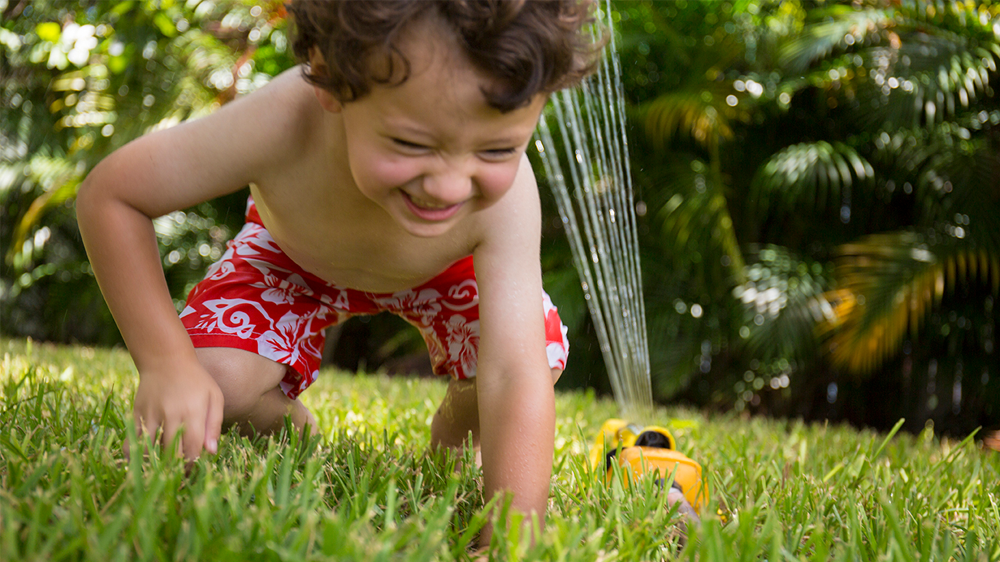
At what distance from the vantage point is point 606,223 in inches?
166

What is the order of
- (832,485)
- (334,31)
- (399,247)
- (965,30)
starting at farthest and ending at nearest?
1. (965,30)
2. (832,485)
3. (399,247)
4. (334,31)

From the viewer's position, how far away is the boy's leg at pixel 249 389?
4.30 feet

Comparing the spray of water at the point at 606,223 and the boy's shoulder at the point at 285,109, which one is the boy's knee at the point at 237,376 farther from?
the spray of water at the point at 606,223

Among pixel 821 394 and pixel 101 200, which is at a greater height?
pixel 101 200

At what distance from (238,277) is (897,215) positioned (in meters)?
3.90

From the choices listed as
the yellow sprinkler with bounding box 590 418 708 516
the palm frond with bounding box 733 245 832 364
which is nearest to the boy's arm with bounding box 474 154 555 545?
the yellow sprinkler with bounding box 590 418 708 516

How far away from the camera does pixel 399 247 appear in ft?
4.26

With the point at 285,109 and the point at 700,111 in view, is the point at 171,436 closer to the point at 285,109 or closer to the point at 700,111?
the point at 285,109

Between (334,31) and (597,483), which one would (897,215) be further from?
(334,31)

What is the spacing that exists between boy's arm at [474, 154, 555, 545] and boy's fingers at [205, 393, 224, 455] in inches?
15.0

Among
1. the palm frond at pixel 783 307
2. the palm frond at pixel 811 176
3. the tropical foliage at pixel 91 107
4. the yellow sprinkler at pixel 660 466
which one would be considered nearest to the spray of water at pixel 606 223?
the palm frond at pixel 783 307

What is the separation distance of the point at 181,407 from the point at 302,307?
511 mm

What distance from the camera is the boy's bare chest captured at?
1.25m

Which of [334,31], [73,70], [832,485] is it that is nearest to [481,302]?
[334,31]
